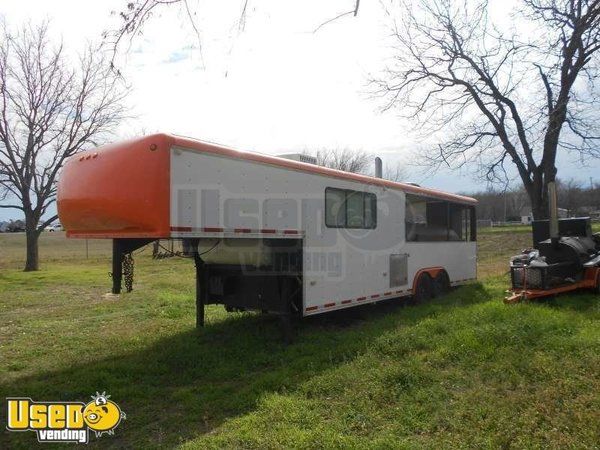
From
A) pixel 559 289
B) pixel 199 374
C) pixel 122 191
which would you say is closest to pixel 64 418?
pixel 199 374

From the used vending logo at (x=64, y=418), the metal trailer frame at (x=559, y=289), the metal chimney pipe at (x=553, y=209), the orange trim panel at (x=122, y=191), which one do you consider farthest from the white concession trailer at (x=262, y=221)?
the metal chimney pipe at (x=553, y=209)

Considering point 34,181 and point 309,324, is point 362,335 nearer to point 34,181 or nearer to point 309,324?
point 309,324

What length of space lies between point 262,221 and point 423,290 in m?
5.43

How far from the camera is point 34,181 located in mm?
23359

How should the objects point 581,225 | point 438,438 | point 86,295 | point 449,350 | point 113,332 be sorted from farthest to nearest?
point 86,295 < point 581,225 < point 113,332 < point 449,350 < point 438,438

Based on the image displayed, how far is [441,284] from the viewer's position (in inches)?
468

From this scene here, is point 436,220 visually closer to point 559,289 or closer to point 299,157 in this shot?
point 559,289

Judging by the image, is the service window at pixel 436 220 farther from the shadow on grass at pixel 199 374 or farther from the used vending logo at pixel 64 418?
the used vending logo at pixel 64 418

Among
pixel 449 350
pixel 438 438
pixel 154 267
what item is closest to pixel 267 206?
pixel 449 350

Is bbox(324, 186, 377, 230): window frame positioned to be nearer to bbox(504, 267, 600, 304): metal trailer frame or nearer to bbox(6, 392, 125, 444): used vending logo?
bbox(504, 267, 600, 304): metal trailer frame

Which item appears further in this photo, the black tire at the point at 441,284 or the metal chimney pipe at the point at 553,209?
the black tire at the point at 441,284

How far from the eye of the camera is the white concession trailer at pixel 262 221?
19.0 feet

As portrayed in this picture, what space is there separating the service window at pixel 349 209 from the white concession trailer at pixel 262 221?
17 millimetres

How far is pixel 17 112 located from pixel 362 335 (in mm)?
20942
